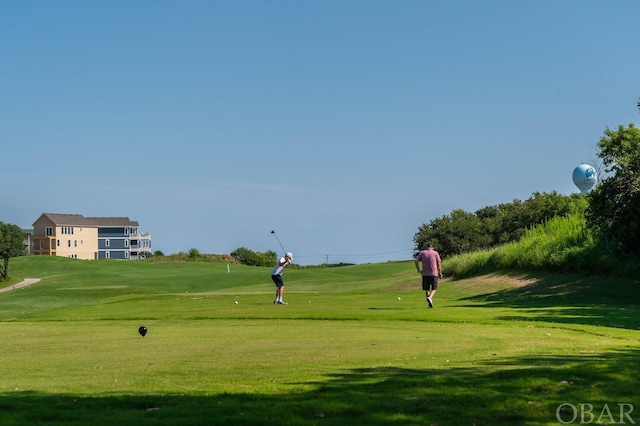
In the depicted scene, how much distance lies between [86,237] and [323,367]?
567 feet

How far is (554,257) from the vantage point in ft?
142

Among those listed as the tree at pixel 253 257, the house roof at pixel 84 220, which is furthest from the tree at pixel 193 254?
the house roof at pixel 84 220

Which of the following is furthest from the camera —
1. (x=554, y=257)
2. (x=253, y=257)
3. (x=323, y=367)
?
(x=253, y=257)

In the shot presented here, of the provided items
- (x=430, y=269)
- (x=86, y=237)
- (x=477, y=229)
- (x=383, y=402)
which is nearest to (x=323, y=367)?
(x=383, y=402)

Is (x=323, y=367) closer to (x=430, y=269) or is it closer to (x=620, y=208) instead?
(x=430, y=269)


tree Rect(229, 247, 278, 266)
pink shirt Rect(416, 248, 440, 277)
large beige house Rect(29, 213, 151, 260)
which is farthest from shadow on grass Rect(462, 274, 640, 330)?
large beige house Rect(29, 213, 151, 260)

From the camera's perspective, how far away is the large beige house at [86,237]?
558 feet

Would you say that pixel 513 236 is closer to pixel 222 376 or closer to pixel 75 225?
pixel 222 376

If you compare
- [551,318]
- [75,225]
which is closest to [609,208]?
Result: [551,318]

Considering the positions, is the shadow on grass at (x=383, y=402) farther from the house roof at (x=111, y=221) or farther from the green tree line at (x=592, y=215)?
the house roof at (x=111, y=221)

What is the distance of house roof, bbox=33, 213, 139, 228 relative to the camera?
171m

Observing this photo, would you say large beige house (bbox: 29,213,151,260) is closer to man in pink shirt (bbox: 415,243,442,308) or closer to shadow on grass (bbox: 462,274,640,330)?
shadow on grass (bbox: 462,274,640,330)

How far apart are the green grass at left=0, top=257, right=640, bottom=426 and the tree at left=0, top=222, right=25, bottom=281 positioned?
5207 cm

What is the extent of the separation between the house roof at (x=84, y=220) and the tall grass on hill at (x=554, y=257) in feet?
429
